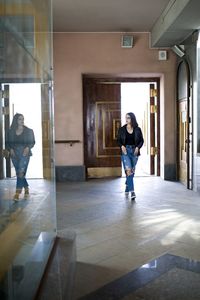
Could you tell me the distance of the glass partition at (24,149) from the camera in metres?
1.69

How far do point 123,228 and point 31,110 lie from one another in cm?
212

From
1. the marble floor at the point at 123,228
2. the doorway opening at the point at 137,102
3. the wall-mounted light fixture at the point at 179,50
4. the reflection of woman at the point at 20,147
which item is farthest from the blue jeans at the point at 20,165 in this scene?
the doorway opening at the point at 137,102

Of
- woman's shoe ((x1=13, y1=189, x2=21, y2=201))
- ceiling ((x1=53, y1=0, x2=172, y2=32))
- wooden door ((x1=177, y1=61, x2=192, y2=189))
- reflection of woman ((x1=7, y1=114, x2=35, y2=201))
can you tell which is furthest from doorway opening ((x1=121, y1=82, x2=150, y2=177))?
woman's shoe ((x1=13, y1=189, x2=21, y2=201))

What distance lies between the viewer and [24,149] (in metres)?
2.17

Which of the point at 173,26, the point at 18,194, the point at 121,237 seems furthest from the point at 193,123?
the point at 18,194

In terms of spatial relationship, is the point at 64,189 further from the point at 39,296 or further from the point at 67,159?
the point at 39,296

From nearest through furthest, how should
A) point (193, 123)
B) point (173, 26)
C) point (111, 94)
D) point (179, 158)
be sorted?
point (173, 26) < point (193, 123) < point (179, 158) < point (111, 94)

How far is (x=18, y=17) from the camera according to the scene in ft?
6.79

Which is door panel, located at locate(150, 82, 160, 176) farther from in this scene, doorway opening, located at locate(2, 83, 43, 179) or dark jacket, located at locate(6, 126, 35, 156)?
dark jacket, located at locate(6, 126, 35, 156)

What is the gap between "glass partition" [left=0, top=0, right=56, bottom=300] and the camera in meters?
1.69

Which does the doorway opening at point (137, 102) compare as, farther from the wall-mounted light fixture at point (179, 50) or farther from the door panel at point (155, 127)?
the wall-mounted light fixture at point (179, 50)

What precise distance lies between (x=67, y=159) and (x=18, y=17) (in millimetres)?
5613

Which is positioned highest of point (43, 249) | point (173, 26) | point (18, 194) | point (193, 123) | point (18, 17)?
point (173, 26)

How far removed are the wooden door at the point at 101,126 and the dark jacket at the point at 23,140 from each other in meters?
5.47
